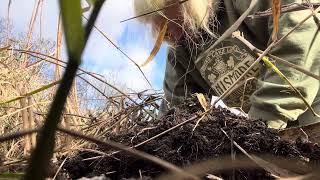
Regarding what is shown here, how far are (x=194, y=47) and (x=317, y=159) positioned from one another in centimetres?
102

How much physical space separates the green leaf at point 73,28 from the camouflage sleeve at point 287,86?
0.95 metres

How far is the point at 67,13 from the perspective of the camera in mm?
150

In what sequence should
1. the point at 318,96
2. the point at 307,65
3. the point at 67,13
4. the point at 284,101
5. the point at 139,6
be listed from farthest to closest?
the point at 139,6
the point at 318,96
the point at 307,65
the point at 284,101
the point at 67,13

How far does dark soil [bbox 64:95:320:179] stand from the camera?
556mm

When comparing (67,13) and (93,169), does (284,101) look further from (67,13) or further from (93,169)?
(67,13)

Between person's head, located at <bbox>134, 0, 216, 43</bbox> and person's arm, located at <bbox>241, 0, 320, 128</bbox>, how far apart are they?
0.68ft

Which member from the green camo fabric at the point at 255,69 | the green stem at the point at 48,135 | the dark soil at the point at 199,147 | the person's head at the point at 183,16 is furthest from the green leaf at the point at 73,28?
the person's head at the point at 183,16

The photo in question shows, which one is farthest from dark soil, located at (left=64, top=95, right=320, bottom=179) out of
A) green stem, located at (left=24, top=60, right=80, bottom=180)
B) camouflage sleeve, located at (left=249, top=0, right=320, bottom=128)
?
camouflage sleeve, located at (left=249, top=0, right=320, bottom=128)

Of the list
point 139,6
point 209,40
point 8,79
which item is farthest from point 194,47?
point 8,79

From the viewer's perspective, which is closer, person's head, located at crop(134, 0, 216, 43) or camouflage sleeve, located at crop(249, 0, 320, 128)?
camouflage sleeve, located at crop(249, 0, 320, 128)

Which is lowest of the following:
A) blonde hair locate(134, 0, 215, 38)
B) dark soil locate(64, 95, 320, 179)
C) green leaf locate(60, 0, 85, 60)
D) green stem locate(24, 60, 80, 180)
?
green stem locate(24, 60, 80, 180)

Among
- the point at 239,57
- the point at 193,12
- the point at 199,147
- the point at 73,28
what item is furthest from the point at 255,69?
the point at 73,28

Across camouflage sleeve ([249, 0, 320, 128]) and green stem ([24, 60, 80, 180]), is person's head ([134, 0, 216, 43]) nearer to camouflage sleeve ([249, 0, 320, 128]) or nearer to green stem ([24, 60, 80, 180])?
camouflage sleeve ([249, 0, 320, 128])

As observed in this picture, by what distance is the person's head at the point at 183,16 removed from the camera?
4.71ft
